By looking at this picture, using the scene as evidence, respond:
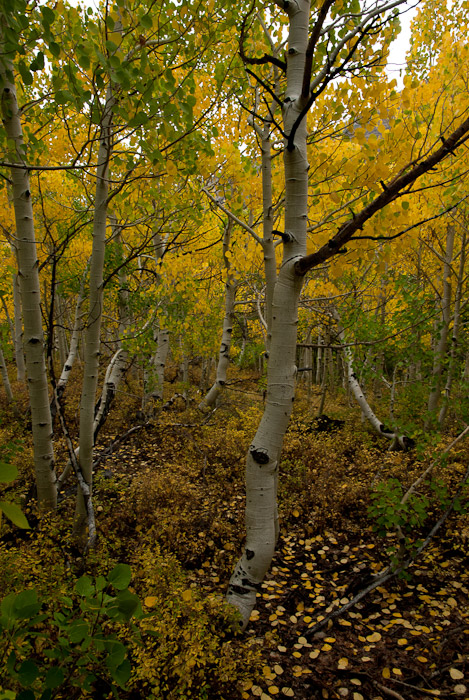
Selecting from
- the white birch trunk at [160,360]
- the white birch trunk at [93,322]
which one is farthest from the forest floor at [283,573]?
the white birch trunk at [160,360]

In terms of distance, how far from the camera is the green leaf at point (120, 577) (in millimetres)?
1098

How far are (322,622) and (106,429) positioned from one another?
5.30 meters

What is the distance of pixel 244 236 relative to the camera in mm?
4738

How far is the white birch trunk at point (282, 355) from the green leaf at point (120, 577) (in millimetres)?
1222

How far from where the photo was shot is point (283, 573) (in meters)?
3.41

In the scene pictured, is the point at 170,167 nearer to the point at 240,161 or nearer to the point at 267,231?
the point at 267,231

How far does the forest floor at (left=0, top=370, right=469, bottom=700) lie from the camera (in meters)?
2.12

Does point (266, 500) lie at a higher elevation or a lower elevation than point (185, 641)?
higher

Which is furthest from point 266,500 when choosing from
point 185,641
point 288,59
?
point 288,59

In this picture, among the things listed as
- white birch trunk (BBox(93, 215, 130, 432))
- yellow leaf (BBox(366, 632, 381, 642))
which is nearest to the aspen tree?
yellow leaf (BBox(366, 632, 381, 642))

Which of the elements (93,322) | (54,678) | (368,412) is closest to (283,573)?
(54,678)

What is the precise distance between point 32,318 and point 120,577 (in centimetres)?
230

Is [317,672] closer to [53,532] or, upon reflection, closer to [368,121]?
[53,532]

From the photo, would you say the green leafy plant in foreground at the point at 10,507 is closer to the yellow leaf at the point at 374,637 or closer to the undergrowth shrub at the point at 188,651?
the undergrowth shrub at the point at 188,651
